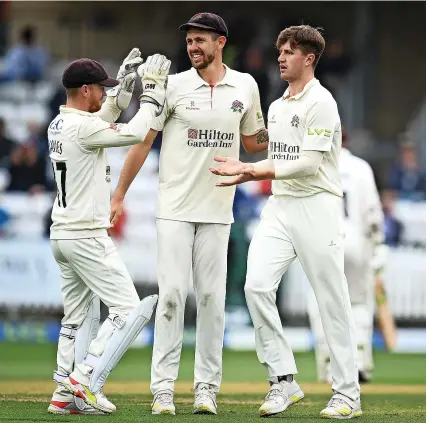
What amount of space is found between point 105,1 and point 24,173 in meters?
5.22

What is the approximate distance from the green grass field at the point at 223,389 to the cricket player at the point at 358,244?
30 centimetres

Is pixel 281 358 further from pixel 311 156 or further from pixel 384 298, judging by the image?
pixel 384 298

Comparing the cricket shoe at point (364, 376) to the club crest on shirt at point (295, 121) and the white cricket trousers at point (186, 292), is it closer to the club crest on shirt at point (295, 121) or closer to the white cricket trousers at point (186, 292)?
the white cricket trousers at point (186, 292)

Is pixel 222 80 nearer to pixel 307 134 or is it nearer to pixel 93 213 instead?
pixel 307 134

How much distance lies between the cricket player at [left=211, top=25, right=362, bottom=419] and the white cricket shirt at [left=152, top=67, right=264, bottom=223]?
15.2 inches

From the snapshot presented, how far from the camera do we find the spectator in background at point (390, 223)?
49.3ft

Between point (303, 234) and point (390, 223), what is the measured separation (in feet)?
28.9

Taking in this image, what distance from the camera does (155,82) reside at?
6.89m

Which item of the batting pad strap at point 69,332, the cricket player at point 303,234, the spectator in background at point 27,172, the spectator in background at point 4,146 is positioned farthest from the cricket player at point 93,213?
the spectator in background at point 4,146

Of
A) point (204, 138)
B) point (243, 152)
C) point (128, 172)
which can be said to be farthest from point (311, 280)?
point (243, 152)

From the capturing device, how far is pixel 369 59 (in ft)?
65.0

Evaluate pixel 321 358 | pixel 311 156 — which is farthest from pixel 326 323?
pixel 321 358

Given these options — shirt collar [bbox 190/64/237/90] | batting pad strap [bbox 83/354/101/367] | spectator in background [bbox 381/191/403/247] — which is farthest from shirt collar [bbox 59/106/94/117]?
spectator in background [bbox 381/191/403/247]

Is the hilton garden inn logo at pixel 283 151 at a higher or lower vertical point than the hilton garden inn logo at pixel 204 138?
lower
